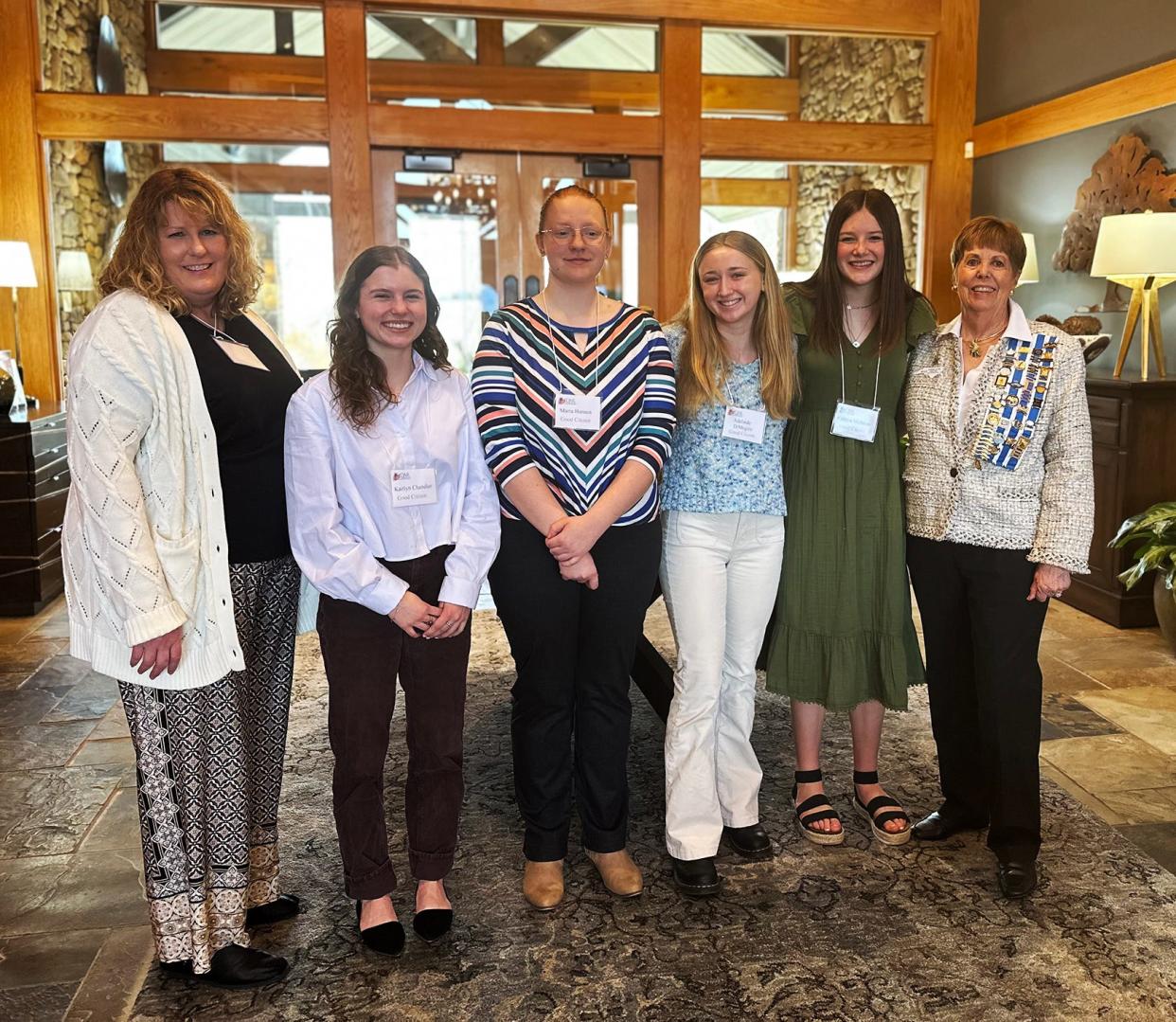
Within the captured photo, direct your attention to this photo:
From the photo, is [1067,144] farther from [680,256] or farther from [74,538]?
[74,538]

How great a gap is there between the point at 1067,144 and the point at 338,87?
4526 mm

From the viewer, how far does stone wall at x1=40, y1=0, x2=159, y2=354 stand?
634cm

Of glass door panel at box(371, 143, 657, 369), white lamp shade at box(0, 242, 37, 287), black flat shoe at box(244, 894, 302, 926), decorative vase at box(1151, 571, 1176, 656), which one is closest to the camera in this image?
black flat shoe at box(244, 894, 302, 926)

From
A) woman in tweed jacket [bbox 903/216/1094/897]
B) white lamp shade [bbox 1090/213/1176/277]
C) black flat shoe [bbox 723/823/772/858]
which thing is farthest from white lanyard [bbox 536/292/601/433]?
white lamp shade [bbox 1090/213/1176/277]

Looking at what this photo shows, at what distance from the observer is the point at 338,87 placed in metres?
6.39

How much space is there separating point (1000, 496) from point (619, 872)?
1.25 metres

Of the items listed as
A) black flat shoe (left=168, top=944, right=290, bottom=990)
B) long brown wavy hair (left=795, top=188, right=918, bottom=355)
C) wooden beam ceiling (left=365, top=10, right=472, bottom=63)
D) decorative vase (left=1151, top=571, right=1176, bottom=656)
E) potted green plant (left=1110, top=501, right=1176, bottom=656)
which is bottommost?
black flat shoe (left=168, top=944, right=290, bottom=990)

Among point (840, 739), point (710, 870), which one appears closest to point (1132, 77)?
point (840, 739)

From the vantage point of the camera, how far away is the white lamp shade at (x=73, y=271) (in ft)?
21.3

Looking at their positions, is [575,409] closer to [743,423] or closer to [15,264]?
[743,423]

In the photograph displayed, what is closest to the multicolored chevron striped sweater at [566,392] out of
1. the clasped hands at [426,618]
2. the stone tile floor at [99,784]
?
the clasped hands at [426,618]

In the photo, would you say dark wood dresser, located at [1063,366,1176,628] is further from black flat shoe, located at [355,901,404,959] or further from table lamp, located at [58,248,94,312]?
table lamp, located at [58,248,94,312]

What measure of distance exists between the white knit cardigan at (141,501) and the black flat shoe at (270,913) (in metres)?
0.69

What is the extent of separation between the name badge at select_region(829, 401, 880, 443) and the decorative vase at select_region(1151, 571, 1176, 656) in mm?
2554
